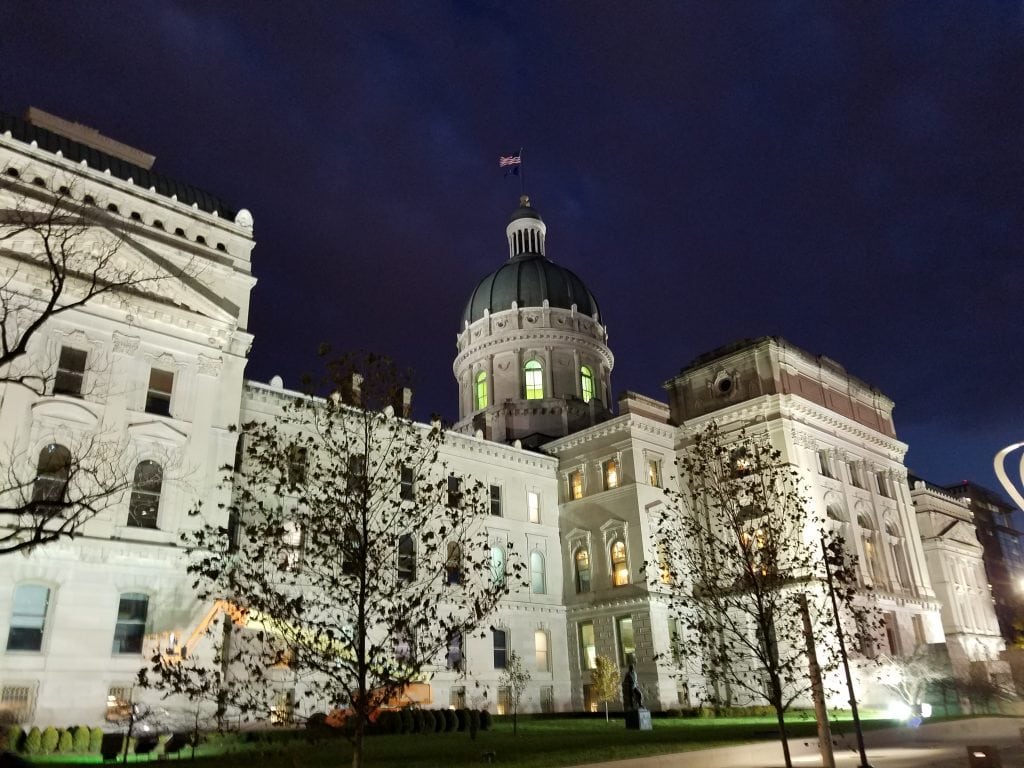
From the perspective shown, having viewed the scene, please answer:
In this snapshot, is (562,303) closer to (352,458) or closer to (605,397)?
(605,397)

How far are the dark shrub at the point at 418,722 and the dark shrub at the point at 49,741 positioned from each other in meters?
12.9

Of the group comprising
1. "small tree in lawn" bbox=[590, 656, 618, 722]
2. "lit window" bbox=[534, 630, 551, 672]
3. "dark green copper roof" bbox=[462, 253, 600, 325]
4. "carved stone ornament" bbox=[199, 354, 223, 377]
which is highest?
"dark green copper roof" bbox=[462, 253, 600, 325]

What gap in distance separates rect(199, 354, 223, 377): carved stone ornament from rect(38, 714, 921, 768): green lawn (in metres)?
15.8

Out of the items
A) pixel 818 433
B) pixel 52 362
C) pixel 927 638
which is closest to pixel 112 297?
pixel 52 362

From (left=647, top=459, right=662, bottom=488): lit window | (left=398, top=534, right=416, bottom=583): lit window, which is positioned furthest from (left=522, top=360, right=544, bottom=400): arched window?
(left=398, top=534, right=416, bottom=583): lit window

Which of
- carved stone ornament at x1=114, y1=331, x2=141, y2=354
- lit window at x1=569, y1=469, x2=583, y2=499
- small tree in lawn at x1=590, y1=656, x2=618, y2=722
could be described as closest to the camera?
carved stone ornament at x1=114, y1=331, x2=141, y2=354

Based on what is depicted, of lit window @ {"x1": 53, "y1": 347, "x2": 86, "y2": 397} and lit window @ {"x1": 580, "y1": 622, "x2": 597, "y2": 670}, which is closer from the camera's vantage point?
lit window @ {"x1": 53, "y1": 347, "x2": 86, "y2": 397}

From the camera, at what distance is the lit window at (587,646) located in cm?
4631

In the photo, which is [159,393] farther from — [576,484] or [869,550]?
[869,550]

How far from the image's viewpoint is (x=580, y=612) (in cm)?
4731

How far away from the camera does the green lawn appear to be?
1978 cm

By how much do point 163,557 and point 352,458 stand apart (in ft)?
59.0

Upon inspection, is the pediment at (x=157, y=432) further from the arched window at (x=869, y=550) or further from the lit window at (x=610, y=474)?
the arched window at (x=869, y=550)

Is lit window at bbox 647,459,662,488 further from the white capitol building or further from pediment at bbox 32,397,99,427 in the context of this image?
pediment at bbox 32,397,99,427
